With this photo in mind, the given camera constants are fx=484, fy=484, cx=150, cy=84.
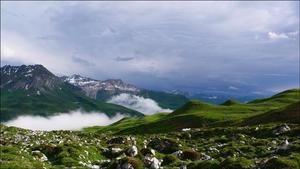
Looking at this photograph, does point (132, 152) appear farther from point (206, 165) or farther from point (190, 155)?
point (206, 165)

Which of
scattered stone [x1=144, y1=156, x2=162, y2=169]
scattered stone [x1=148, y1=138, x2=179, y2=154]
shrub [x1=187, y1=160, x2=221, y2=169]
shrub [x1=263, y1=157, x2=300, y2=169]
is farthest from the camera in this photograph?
scattered stone [x1=148, y1=138, x2=179, y2=154]

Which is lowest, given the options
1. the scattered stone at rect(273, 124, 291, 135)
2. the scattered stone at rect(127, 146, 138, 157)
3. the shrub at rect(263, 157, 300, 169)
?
the shrub at rect(263, 157, 300, 169)

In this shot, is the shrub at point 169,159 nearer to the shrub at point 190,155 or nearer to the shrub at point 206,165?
the shrub at point 190,155

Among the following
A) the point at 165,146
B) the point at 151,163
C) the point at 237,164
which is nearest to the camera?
the point at 237,164

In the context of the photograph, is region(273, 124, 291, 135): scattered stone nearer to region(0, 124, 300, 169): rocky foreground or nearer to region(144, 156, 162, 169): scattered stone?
region(0, 124, 300, 169): rocky foreground

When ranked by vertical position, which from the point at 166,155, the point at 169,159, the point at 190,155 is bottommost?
the point at 169,159

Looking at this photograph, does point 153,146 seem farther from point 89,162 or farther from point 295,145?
point 295,145

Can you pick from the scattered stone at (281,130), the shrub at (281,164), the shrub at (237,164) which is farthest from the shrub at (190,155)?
the scattered stone at (281,130)

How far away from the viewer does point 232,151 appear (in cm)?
4609

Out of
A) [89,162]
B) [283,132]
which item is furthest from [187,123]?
[89,162]

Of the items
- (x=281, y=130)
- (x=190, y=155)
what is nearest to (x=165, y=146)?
(x=190, y=155)

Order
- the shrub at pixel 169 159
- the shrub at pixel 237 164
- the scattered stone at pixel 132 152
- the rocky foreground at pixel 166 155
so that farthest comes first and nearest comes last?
the scattered stone at pixel 132 152, the shrub at pixel 169 159, the rocky foreground at pixel 166 155, the shrub at pixel 237 164

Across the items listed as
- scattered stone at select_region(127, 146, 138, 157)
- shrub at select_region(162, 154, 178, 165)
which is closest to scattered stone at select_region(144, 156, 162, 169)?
shrub at select_region(162, 154, 178, 165)

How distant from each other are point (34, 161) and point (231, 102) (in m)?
158
